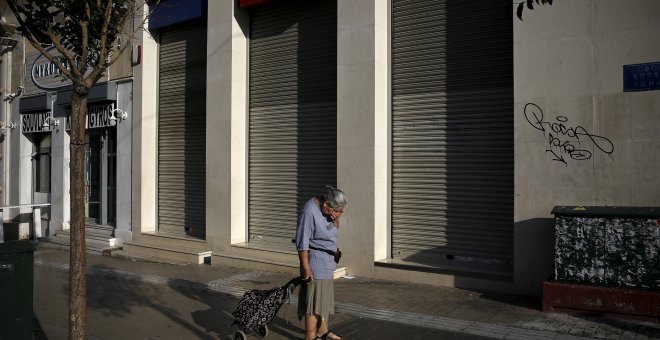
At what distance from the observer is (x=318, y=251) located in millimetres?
5840

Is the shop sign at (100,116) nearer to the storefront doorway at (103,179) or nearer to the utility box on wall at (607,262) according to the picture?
the storefront doorway at (103,179)

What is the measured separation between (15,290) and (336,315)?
3708 millimetres

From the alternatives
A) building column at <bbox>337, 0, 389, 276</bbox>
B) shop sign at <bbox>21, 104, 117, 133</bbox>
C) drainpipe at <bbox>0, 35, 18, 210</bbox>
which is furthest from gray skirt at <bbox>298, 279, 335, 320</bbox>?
drainpipe at <bbox>0, 35, 18, 210</bbox>

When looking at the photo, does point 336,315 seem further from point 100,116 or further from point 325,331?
point 100,116

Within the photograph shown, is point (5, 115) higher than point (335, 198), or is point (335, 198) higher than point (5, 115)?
point (5, 115)

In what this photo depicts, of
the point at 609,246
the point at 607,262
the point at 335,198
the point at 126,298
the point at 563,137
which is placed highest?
the point at 563,137

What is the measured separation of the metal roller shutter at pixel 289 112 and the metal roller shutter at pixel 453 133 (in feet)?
4.60

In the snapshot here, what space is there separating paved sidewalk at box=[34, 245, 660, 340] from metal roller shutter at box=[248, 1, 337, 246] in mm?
1666

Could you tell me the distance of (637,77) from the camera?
7238 mm

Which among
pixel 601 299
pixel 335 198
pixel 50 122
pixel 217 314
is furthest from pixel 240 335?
pixel 50 122

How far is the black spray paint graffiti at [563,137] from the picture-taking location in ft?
24.6

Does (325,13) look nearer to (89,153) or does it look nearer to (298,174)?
(298,174)

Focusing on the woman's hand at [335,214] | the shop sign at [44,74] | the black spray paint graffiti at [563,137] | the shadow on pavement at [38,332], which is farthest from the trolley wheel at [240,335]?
the shop sign at [44,74]

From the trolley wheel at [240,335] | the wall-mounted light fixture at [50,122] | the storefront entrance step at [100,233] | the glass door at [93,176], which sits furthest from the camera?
the wall-mounted light fixture at [50,122]
